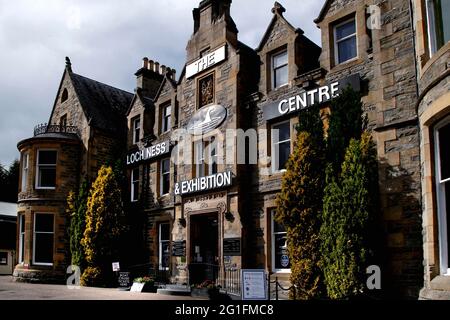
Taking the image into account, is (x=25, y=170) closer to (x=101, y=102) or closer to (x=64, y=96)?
(x=64, y=96)

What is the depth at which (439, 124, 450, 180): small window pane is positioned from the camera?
9.93 meters

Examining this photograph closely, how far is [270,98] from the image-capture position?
18797 mm

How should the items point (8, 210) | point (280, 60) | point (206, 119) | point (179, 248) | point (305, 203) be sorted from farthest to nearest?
point (8, 210) → point (179, 248) → point (206, 119) → point (280, 60) → point (305, 203)

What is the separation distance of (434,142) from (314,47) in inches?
379

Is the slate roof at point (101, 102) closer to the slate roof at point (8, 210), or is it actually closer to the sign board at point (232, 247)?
the sign board at point (232, 247)

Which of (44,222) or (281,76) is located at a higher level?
(281,76)

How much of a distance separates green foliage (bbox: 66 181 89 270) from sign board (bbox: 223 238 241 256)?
329 inches

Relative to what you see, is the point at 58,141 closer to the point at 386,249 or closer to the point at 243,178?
the point at 243,178

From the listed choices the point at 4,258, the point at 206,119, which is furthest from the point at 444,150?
the point at 4,258

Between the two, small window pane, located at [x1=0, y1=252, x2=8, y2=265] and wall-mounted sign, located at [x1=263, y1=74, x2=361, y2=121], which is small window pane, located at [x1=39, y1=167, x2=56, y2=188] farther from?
wall-mounted sign, located at [x1=263, y1=74, x2=361, y2=121]

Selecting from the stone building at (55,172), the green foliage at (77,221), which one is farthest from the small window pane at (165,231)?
the stone building at (55,172)

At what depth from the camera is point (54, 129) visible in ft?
93.2

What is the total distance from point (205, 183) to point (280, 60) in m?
5.42
